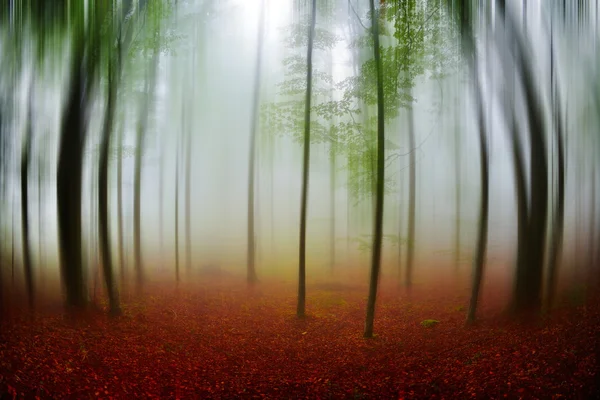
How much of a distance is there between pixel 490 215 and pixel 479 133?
109cm

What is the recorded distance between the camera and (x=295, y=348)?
11.7 ft

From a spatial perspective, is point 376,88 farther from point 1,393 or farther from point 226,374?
point 1,393

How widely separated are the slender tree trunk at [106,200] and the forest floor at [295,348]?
0.22 meters

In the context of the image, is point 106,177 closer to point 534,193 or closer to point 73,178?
point 73,178

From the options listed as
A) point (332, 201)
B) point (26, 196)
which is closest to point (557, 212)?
point (332, 201)

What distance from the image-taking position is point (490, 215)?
363cm

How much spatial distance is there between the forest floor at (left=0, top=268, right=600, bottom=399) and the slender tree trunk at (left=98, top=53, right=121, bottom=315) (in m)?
0.22

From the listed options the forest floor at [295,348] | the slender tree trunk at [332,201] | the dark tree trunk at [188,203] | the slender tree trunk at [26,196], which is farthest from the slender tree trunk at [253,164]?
the slender tree trunk at [26,196]

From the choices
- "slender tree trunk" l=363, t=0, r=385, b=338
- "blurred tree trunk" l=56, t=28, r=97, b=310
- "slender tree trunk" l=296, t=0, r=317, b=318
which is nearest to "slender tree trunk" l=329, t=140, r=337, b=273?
"slender tree trunk" l=296, t=0, r=317, b=318

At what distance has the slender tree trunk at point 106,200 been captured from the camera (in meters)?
3.76

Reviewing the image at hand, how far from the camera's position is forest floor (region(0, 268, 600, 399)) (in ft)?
10.9

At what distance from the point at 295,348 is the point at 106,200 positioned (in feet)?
10.5

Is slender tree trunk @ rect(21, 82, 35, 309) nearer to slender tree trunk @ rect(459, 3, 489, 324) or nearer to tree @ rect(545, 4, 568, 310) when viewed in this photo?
slender tree trunk @ rect(459, 3, 489, 324)

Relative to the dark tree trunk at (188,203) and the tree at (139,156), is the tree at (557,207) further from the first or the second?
the tree at (139,156)
